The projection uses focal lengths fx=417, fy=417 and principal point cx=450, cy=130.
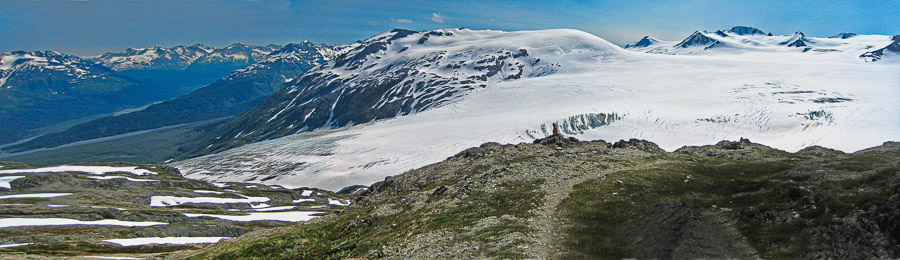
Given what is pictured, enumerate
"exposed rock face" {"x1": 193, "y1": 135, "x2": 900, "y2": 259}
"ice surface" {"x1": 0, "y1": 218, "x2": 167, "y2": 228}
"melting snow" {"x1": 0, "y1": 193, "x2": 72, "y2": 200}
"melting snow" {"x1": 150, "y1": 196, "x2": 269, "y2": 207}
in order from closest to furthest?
"exposed rock face" {"x1": 193, "y1": 135, "x2": 900, "y2": 259} < "ice surface" {"x1": 0, "y1": 218, "x2": 167, "y2": 228} < "melting snow" {"x1": 0, "y1": 193, "x2": 72, "y2": 200} < "melting snow" {"x1": 150, "y1": 196, "x2": 269, "y2": 207}

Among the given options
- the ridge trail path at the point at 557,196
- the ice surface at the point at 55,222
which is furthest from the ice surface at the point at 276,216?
the ridge trail path at the point at 557,196

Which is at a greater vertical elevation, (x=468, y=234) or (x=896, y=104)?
(x=468, y=234)

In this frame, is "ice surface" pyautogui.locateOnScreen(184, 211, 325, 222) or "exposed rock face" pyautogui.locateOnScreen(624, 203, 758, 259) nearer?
"exposed rock face" pyautogui.locateOnScreen(624, 203, 758, 259)

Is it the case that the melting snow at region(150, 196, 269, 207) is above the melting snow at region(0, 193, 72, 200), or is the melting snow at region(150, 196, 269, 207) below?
below

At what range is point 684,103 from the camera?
536ft

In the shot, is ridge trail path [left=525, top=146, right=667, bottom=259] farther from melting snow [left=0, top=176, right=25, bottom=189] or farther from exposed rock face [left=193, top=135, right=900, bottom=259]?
melting snow [left=0, top=176, right=25, bottom=189]

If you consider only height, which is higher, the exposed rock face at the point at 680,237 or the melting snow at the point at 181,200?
the exposed rock face at the point at 680,237

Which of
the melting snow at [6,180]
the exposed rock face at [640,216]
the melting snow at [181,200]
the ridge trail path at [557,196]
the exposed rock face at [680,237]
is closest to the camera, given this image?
the exposed rock face at [640,216]

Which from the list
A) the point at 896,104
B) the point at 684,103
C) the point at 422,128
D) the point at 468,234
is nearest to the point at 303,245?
the point at 468,234

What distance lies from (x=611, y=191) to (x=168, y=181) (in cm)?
11756

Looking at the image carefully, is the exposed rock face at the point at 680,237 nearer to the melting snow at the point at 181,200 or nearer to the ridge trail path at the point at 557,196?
the ridge trail path at the point at 557,196

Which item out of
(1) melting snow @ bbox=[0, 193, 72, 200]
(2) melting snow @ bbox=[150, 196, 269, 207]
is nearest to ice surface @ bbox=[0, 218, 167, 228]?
(2) melting snow @ bbox=[150, 196, 269, 207]

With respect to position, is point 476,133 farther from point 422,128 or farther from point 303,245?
point 303,245

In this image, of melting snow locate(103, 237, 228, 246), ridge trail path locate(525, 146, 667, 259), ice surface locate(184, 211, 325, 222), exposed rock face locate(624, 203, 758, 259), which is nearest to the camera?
exposed rock face locate(624, 203, 758, 259)
